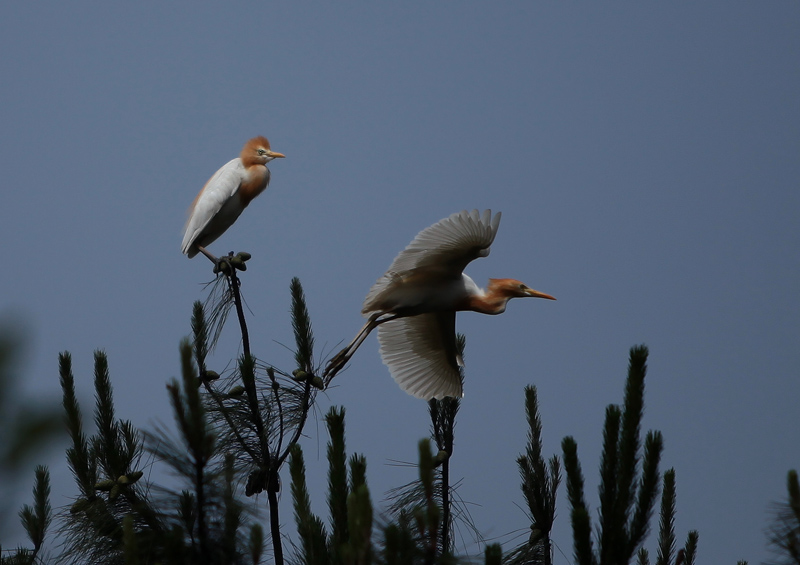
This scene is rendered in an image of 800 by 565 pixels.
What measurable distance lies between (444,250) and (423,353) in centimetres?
117

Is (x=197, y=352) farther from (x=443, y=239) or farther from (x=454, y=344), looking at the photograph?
(x=454, y=344)

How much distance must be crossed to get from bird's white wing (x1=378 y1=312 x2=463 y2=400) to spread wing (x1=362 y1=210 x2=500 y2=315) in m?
0.55

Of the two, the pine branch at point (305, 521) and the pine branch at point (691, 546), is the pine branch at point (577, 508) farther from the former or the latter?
the pine branch at point (691, 546)

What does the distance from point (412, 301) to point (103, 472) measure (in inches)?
97.5

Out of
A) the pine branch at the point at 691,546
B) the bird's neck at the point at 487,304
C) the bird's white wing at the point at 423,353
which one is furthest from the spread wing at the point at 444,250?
the pine branch at the point at 691,546

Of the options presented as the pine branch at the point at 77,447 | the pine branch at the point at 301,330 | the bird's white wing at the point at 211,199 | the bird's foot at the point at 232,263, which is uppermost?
the bird's white wing at the point at 211,199

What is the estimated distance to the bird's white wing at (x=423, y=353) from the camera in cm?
556

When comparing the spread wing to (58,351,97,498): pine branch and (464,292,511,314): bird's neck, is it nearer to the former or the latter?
(464,292,511,314): bird's neck

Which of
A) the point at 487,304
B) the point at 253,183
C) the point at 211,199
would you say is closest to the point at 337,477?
the point at 487,304

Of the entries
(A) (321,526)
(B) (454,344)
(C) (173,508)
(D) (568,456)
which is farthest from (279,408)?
(B) (454,344)

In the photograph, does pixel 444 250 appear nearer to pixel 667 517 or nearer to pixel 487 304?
pixel 487 304

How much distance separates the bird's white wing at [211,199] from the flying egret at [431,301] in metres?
2.11

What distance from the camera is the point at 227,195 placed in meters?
7.11

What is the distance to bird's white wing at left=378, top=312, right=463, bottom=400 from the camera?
219 inches
